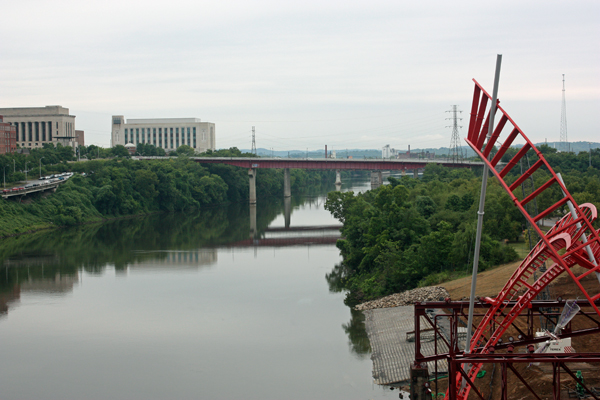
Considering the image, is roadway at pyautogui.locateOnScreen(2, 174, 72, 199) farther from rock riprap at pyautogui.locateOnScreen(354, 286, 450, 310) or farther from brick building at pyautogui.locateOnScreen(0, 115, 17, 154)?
rock riprap at pyautogui.locateOnScreen(354, 286, 450, 310)

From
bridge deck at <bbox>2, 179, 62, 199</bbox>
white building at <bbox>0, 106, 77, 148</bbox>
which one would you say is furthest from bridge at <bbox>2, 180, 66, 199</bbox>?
white building at <bbox>0, 106, 77, 148</bbox>

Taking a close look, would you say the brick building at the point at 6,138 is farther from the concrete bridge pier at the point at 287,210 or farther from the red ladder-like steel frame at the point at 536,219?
the red ladder-like steel frame at the point at 536,219

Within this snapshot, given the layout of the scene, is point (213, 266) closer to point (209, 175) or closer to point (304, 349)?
point (304, 349)

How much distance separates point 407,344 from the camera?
28.7m

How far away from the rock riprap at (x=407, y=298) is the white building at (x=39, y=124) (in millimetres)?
125935

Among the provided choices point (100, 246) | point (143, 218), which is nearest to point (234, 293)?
point (100, 246)

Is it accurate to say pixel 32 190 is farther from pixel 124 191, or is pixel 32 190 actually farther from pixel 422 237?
pixel 422 237

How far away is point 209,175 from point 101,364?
8153 centimetres

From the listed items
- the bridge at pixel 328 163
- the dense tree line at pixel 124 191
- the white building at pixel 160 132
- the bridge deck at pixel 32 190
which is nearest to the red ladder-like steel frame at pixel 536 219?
the dense tree line at pixel 124 191

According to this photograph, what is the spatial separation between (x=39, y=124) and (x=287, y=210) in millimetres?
81618

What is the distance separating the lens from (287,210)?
97.4 m

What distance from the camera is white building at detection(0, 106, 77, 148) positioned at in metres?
148

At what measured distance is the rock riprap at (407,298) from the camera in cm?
3519

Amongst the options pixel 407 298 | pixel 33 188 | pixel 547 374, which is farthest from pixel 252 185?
pixel 547 374
